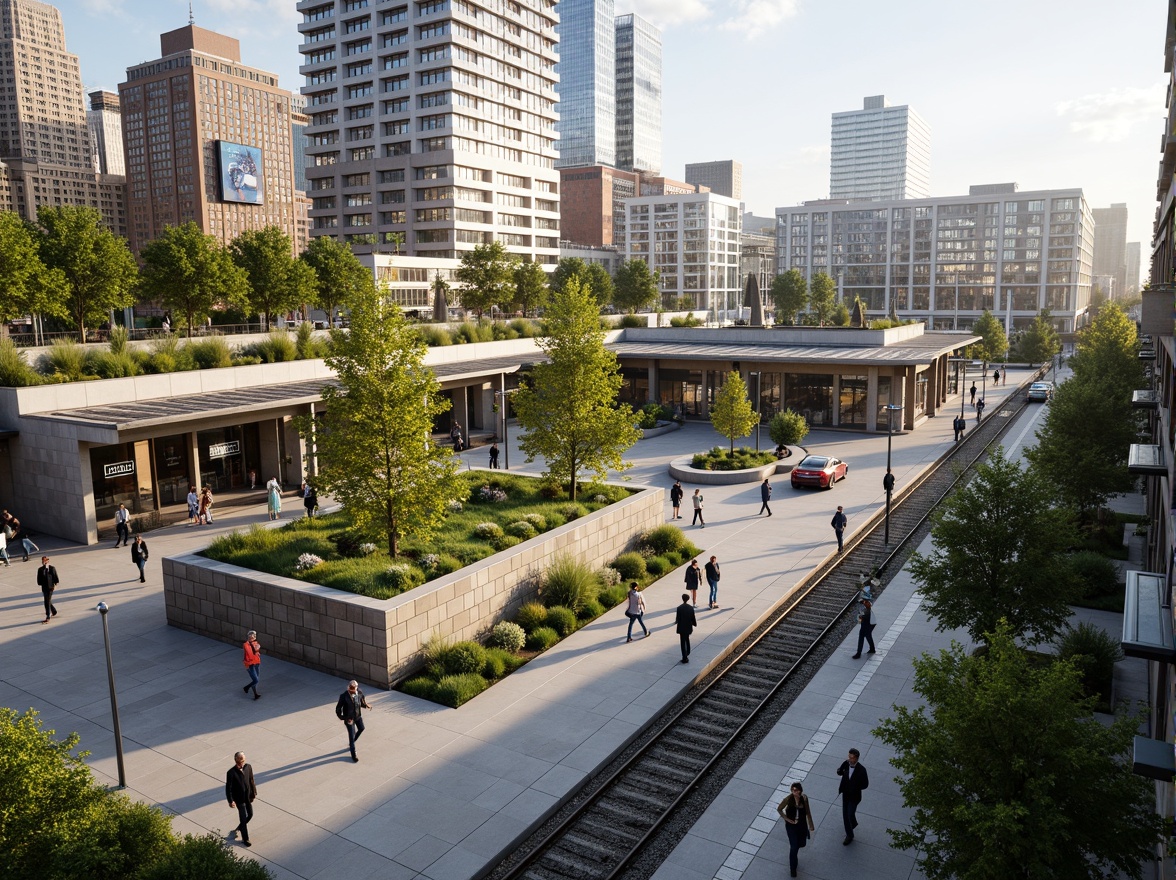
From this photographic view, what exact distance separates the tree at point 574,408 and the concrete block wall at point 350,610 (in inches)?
179

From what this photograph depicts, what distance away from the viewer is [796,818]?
36.2 ft

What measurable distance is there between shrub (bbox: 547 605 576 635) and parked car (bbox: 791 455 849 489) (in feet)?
58.3

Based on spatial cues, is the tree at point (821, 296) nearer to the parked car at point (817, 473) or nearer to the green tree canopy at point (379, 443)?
the parked car at point (817, 473)

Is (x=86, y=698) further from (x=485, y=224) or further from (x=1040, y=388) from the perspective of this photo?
(x=485, y=224)

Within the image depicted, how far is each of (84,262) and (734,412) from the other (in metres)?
29.8

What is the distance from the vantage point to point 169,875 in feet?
30.7

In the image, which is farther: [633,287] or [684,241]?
[684,241]

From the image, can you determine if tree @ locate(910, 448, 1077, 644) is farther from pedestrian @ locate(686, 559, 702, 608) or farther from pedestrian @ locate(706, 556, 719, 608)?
pedestrian @ locate(686, 559, 702, 608)

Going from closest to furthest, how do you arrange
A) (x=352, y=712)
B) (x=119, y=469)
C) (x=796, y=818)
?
(x=796, y=818)
(x=352, y=712)
(x=119, y=469)

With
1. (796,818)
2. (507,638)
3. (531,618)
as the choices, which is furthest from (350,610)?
(796,818)

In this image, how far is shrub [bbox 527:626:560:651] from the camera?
18.9 m

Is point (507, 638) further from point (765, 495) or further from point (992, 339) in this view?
point (992, 339)

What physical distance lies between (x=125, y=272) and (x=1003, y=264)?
138060 mm

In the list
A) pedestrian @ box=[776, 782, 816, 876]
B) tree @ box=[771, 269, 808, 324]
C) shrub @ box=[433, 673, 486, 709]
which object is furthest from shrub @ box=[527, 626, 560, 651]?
tree @ box=[771, 269, 808, 324]
